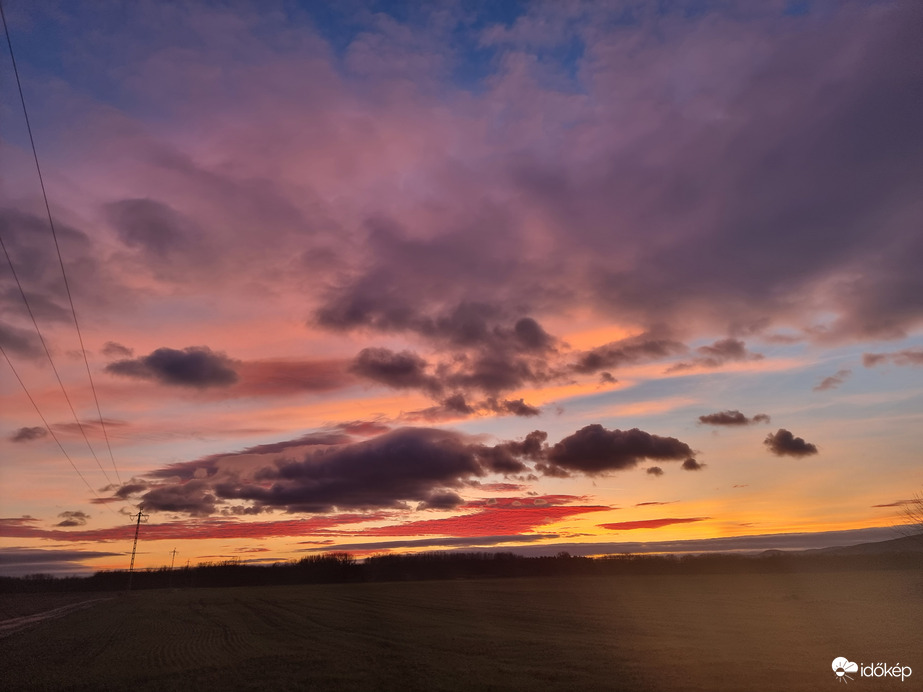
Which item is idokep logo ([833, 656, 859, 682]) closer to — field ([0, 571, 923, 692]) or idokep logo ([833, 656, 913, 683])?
idokep logo ([833, 656, 913, 683])

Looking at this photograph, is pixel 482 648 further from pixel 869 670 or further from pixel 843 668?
pixel 869 670

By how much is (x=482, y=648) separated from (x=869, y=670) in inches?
827

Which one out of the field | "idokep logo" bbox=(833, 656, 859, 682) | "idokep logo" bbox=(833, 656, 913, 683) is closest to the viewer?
the field

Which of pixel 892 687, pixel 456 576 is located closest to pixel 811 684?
pixel 892 687

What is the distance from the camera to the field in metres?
27.9

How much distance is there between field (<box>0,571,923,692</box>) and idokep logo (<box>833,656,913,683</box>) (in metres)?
0.71

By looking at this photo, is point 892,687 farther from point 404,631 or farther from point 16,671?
point 16,671

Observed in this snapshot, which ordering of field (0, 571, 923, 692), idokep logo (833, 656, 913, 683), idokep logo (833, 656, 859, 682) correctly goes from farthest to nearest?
idokep logo (833, 656, 913, 683) → idokep logo (833, 656, 859, 682) → field (0, 571, 923, 692)

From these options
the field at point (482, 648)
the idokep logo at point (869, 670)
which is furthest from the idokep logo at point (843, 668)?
the field at point (482, 648)

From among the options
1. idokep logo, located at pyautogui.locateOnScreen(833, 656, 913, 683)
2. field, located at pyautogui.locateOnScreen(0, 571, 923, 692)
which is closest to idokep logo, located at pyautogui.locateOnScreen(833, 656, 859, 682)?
idokep logo, located at pyautogui.locateOnScreen(833, 656, 913, 683)

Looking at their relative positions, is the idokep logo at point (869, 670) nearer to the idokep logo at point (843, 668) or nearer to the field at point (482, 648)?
the idokep logo at point (843, 668)

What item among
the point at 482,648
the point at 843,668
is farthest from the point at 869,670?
the point at 482,648

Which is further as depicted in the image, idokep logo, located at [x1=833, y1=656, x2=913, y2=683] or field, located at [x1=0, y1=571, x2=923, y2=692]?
idokep logo, located at [x1=833, y1=656, x2=913, y2=683]

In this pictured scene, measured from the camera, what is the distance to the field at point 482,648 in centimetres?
2791
